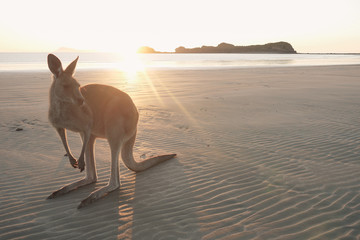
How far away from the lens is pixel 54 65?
233 cm

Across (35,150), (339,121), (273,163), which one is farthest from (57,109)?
(339,121)

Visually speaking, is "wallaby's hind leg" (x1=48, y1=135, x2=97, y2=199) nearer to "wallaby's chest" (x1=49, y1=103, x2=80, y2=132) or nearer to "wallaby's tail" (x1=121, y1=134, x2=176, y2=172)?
"wallaby's tail" (x1=121, y1=134, x2=176, y2=172)

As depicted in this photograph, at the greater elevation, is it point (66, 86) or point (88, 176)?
point (66, 86)

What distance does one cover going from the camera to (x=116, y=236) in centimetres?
255

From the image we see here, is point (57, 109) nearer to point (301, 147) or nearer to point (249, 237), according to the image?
point (249, 237)

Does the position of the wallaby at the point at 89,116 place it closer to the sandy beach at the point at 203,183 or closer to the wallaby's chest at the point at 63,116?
the wallaby's chest at the point at 63,116

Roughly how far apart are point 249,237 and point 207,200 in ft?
2.41

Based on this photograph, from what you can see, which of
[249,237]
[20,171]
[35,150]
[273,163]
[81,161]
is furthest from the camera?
[35,150]

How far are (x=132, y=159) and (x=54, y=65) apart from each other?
1.62m

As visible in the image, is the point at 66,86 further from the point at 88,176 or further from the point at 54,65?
the point at 88,176

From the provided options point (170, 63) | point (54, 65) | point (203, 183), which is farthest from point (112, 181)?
point (170, 63)

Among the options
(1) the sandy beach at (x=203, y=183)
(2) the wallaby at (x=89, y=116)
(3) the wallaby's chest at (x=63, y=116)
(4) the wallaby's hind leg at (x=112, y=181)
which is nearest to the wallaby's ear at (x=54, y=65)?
(2) the wallaby at (x=89, y=116)

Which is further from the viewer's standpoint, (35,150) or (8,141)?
(8,141)

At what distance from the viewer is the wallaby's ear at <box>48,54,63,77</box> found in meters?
2.28
